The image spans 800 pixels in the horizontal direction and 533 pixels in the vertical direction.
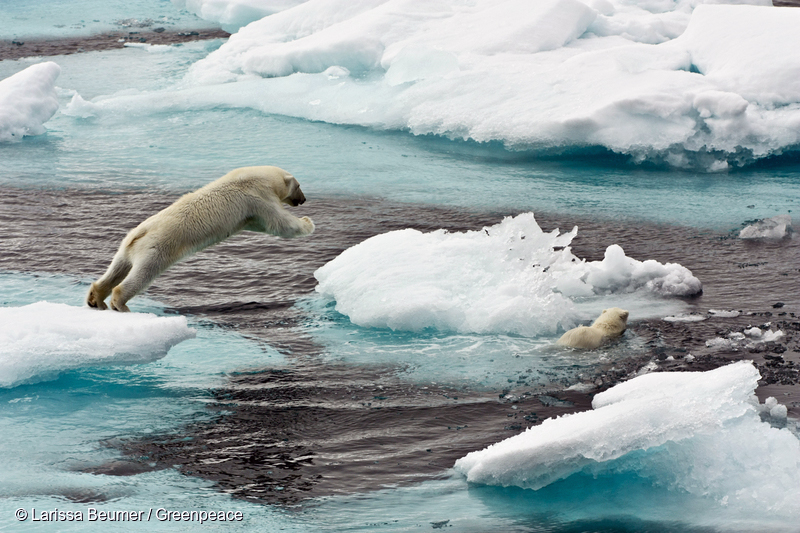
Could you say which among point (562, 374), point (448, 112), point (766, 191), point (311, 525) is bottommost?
point (311, 525)

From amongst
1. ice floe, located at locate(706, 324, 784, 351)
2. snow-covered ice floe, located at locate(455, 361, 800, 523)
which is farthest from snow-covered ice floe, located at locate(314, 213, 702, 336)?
snow-covered ice floe, located at locate(455, 361, 800, 523)

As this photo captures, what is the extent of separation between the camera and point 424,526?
3254 mm

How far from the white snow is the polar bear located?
6685mm

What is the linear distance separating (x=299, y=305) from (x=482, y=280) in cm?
125

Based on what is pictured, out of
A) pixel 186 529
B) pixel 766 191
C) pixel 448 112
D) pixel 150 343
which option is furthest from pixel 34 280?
pixel 766 191

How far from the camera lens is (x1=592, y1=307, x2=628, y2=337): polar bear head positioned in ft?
16.4

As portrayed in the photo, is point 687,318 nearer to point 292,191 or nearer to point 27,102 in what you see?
point 292,191

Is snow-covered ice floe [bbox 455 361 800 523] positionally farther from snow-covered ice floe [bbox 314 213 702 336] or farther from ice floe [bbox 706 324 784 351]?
snow-covered ice floe [bbox 314 213 702 336]

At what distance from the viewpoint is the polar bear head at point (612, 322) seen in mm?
4988

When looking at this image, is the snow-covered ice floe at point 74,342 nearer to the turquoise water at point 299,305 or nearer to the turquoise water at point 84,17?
the turquoise water at point 299,305

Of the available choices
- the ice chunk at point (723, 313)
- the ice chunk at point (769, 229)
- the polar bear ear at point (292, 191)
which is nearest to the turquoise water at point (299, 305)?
the ice chunk at point (769, 229)

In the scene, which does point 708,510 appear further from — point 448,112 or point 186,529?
point 448,112

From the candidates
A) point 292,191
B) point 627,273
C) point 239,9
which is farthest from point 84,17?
point 627,273

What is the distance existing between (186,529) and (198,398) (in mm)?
1213
